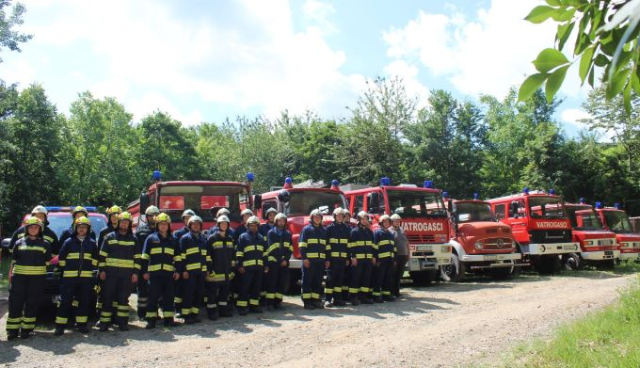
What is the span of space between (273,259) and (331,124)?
33542 millimetres

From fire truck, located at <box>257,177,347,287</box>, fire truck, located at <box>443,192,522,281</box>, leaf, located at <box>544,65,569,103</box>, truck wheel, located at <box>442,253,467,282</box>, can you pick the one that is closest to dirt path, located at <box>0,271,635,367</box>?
fire truck, located at <box>257,177,347,287</box>

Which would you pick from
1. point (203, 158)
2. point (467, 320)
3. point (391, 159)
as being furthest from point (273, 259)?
point (203, 158)

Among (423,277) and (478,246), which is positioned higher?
(478,246)

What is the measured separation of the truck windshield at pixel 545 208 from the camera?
14797 mm

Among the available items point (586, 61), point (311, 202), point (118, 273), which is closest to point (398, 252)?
point (311, 202)

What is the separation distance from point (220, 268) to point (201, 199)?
2097 millimetres

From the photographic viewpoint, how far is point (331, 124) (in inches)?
1663

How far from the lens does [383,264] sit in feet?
33.6

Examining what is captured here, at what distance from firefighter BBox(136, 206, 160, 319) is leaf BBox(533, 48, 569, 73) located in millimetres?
7810

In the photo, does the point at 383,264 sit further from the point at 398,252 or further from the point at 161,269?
the point at 161,269

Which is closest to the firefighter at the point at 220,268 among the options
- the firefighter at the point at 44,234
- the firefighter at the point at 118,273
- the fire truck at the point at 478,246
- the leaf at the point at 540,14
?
the firefighter at the point at 118,273

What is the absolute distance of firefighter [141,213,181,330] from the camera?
7.88 meters

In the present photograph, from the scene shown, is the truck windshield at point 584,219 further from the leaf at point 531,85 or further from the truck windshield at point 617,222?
the leaf at point 531,85

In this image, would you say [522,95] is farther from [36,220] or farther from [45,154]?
[45,154]
